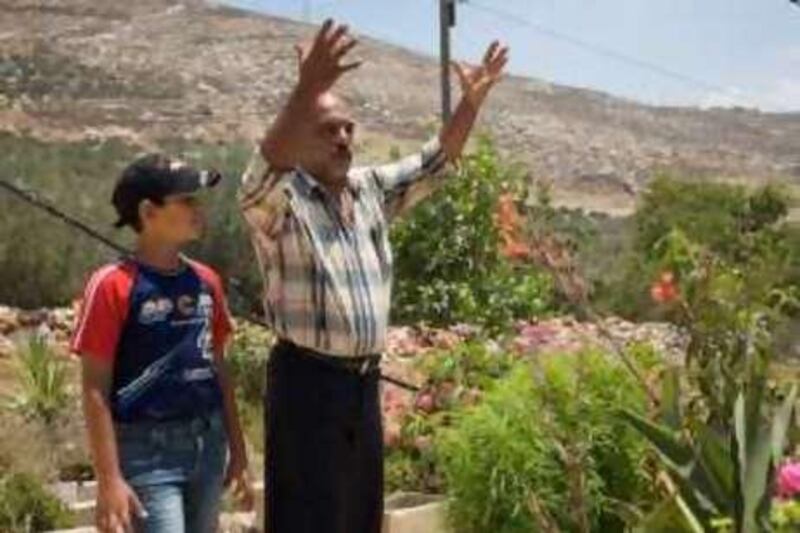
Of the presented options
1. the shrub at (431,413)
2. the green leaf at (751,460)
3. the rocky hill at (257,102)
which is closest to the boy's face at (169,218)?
the green leaf at (751,460)

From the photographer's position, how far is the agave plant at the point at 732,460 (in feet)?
12.7

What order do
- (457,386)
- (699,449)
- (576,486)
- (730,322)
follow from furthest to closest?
(457,386) → (730,322) → (699,449) → (576,486)

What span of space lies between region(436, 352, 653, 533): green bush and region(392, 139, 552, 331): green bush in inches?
132

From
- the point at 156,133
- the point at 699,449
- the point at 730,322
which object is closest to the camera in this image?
the point at 699,449

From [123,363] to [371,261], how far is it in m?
0.62

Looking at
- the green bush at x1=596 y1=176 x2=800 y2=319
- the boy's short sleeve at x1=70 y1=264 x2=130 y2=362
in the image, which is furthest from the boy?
the green bush at x1=596 y1=176 x2=800 y2=319

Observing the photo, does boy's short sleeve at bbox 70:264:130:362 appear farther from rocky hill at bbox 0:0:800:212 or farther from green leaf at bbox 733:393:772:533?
rocky hill at bbox 0:0:800:212

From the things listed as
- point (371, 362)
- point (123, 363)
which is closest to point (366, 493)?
point (371, 362)

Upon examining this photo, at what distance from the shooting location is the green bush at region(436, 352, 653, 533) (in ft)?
16.6

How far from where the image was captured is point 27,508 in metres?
6.35

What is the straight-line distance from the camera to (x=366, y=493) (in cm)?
397

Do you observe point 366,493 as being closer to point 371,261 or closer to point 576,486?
point 371,261

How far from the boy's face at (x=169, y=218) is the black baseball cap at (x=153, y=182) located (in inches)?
0.6

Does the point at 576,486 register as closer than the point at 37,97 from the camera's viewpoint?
Yes
